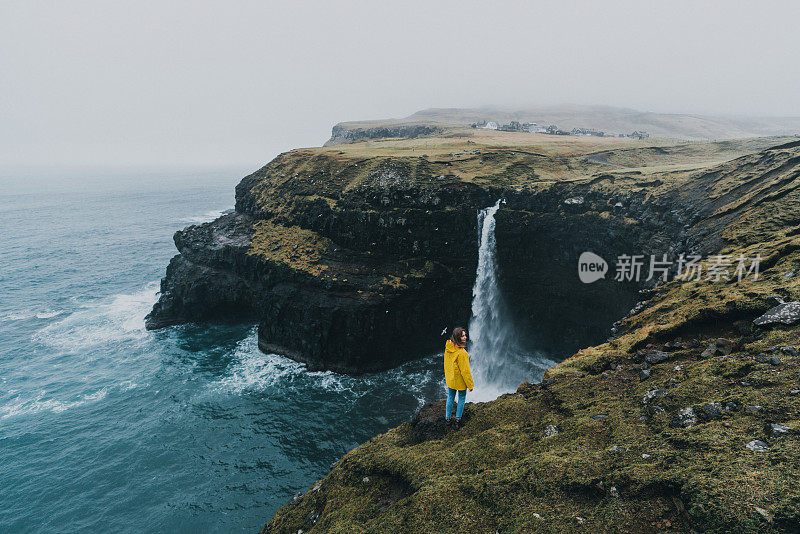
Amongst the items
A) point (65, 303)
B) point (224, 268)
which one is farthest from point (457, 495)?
point (65, 303)

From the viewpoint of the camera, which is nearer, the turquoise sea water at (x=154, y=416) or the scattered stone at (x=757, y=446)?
the scattered stone at (x=757, y=446)

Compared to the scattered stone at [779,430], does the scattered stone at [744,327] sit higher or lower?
higher

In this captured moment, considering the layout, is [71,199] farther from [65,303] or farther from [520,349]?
[520,349]

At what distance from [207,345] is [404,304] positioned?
26.5 metres

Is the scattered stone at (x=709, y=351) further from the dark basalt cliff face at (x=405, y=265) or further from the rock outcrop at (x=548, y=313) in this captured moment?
the dark basalt cliff face at (x=405, y=265)

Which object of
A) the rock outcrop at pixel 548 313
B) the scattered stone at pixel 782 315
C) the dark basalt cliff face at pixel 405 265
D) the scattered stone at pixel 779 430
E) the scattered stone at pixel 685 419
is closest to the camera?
the scattered stone at pixel 779 430

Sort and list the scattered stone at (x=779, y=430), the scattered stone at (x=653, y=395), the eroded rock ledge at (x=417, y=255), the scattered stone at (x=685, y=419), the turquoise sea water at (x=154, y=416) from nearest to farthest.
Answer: the scattered stone at (x=779, y=430), the scattered stone at (x=685, y=419), the scattered stone at (x=653, y=395), the turquoise sea water at (x=154, y=416), the eroded rock ledge at (x=417, y=255)

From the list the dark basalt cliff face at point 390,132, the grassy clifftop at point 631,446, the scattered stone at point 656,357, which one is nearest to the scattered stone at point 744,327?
the grassy clifftop at point 631,446

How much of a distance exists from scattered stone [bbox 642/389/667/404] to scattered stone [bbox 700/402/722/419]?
Answer: 4.87 feet

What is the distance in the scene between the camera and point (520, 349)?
44812mm

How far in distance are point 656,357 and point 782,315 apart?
152 inches

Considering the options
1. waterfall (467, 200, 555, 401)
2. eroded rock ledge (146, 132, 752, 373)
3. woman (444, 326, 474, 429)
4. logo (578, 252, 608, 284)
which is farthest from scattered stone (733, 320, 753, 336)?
waterfall (467, 200, 555, 401)

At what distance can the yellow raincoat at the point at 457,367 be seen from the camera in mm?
11672

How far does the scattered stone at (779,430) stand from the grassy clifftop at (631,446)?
0.10ft
